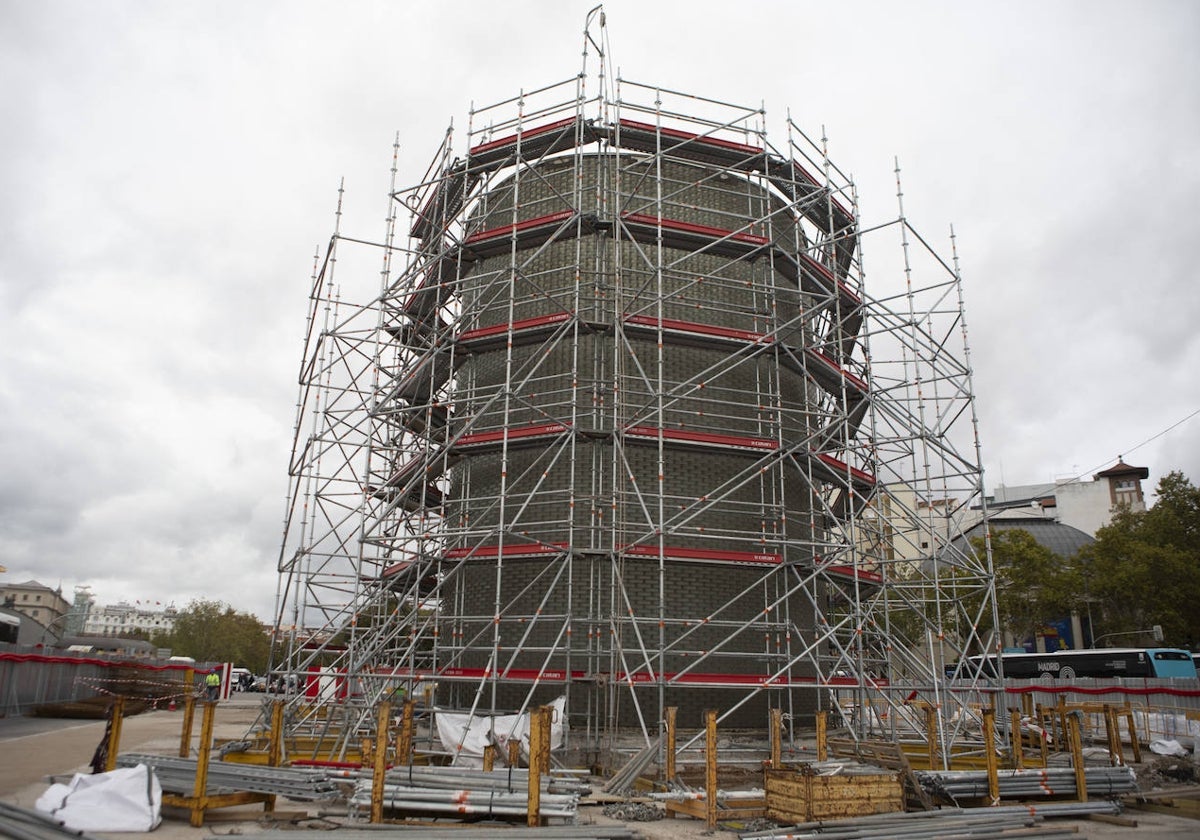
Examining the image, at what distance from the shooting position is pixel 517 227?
64.0ft

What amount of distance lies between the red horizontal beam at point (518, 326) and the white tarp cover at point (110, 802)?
10.3m

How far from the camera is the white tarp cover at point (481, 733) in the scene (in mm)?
14641

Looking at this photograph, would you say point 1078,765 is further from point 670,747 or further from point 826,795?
point 670,747

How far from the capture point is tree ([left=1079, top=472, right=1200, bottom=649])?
39991mm

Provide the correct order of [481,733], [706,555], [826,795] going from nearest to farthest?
[826,795]
[481,733]
[706,555]

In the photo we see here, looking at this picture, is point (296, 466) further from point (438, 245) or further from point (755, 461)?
point (755, 461)

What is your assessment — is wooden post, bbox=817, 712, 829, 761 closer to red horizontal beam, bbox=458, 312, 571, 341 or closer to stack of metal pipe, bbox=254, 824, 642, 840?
stack of metal pipe, bbox=254, 824, 642, 840

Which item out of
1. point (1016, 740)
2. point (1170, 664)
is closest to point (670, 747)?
point (1016, 740)

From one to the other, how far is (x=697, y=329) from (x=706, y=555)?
4.78m

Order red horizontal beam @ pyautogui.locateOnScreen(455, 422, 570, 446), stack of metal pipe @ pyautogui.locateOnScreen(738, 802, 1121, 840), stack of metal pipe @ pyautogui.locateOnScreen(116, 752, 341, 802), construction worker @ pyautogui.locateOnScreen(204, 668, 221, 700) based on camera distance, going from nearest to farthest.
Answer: stack of metal pipe @ pyautogui.locateOnScreen(738, 802, 1121, 840) → stack of metal pipe @ pyautogui.locateOnScreen(116, 752, 341, 802) → red horizontal beam @ pyautogui.locateOnScreen(455, 422, 570, 446) → construction worker @ pyautogui.locateOnScreen(204, 668, 221, 700)

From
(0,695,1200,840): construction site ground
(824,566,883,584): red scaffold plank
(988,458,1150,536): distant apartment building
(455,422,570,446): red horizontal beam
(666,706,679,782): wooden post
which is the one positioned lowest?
(0,695,1200,840): construction site ground

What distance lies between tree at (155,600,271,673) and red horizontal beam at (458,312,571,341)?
66.8 meters

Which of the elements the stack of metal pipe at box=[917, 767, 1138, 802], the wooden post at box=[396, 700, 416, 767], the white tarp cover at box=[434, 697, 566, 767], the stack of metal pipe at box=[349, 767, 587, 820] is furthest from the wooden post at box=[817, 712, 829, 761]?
the wooden post at box=[396, 700, 416, 767]

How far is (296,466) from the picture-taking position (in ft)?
69.7
